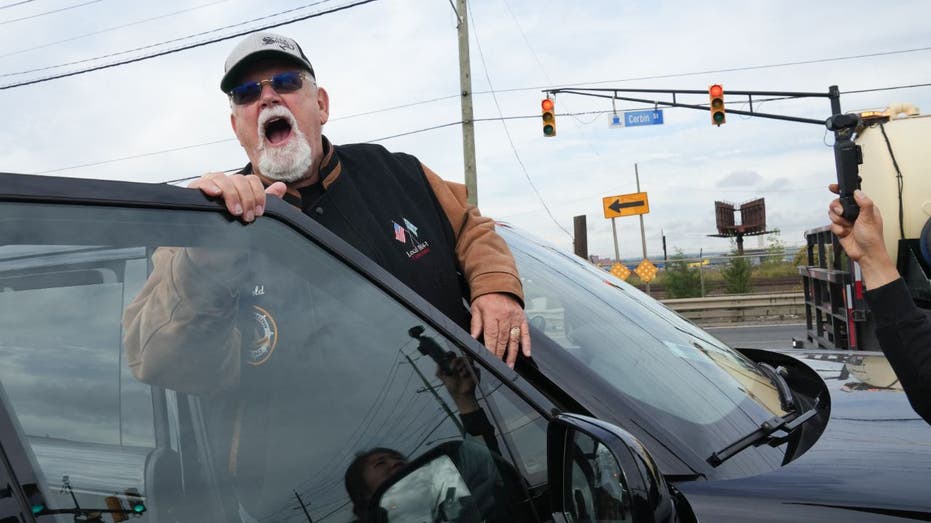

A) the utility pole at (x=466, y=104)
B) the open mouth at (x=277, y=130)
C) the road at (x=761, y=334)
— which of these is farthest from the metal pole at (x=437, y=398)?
the utility pole at (x=466, y=104)

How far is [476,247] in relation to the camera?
2.09 m

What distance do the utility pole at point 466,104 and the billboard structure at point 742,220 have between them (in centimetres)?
3216

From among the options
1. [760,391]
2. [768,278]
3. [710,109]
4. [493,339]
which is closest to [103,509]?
[493,339]

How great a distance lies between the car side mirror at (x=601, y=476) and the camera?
1.13 meters

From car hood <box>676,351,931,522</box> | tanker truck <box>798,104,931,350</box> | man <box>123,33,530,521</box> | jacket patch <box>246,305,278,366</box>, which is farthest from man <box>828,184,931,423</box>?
tanker truck <box>798,104,931,350</box>

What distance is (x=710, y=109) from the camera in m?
17.1

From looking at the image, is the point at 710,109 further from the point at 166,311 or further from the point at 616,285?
the point at 166,311

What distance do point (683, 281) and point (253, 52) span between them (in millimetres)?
23436

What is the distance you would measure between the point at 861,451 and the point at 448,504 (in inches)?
38.4

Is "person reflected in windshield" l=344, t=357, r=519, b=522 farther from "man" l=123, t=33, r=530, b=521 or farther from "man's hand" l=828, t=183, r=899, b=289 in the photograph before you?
"man's hand" l=828, t=183, r=899, b=289

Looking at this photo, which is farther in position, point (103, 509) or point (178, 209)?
point (178, 209)

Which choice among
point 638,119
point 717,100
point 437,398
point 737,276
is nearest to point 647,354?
point 437,398

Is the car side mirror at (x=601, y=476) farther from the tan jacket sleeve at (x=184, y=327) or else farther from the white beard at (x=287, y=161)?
the white beard at (x=287, y=161)

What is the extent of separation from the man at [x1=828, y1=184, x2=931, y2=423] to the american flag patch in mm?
1204
